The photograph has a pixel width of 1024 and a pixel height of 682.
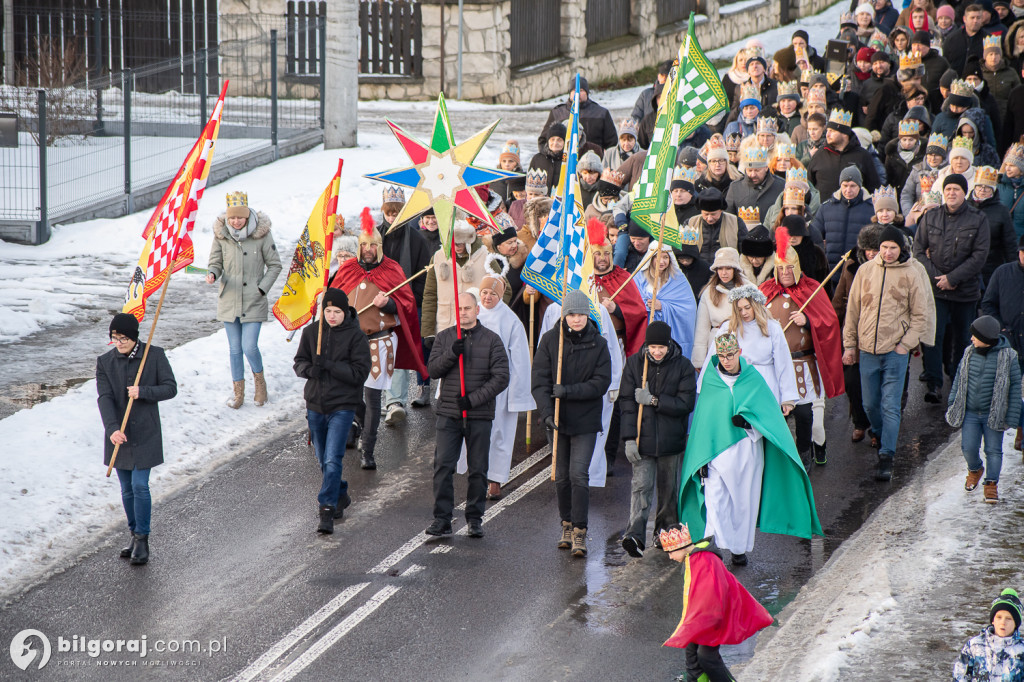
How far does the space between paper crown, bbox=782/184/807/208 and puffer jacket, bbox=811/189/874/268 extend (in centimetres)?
36

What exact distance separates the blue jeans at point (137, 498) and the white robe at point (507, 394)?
2631 millimetres

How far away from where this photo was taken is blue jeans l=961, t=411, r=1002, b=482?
9.77 m

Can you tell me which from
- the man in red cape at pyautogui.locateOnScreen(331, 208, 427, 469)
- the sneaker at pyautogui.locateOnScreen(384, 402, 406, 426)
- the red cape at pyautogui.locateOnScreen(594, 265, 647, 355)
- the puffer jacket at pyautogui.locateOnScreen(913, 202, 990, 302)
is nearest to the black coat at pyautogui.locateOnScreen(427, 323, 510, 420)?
the man in red cape at pyautogui.locateOnScreen(331, 208, 427, 469)

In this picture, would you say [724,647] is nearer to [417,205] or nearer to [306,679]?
[306,679]

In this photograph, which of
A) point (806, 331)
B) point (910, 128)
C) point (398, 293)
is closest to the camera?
point (806, 331)

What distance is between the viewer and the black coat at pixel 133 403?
907cm

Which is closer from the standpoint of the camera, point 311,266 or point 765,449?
point 765,449

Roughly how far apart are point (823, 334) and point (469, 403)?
3417mm

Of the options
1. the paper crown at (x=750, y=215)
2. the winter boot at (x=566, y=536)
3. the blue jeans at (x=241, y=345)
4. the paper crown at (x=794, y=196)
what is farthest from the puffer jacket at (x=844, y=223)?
the blue jeans at (x=241, y=345)

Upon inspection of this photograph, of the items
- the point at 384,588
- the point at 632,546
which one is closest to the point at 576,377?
the point at 632,546

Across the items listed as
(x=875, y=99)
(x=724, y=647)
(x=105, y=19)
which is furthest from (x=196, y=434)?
(x=105, y=19)

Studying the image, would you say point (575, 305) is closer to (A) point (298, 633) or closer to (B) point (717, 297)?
(B) point (717, 297)

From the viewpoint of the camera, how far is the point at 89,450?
10.8 metres

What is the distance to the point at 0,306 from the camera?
47.9ft
